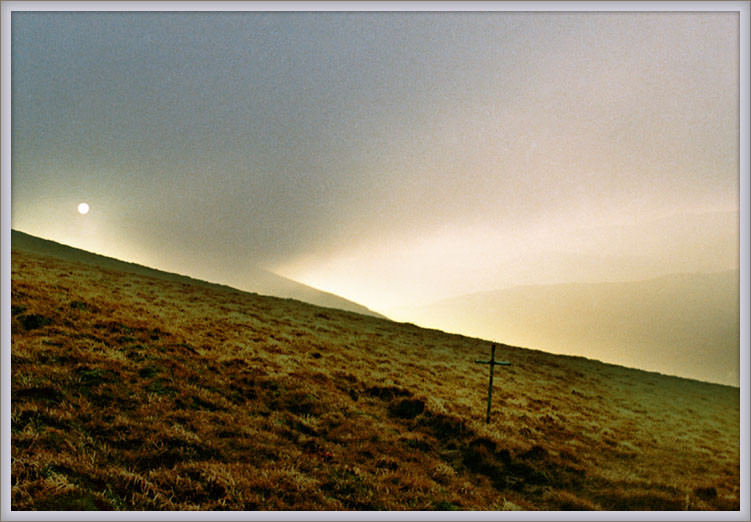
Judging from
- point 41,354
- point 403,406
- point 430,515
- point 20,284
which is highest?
point 20,284

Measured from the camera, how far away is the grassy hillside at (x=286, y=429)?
903 centimetres

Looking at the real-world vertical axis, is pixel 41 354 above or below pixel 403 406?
above

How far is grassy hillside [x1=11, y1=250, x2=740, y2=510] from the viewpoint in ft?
29.6

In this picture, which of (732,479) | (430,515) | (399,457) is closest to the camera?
(430,515)

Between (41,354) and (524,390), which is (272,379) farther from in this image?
(524,390)

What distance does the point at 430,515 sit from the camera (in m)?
7.76

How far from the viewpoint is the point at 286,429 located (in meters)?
13.5

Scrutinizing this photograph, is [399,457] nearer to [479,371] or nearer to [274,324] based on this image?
[479,371]

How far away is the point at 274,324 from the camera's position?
3338 cm

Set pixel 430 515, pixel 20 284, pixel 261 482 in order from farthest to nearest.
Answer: pixel 20 284, pixel 261 482, pixel 430 515

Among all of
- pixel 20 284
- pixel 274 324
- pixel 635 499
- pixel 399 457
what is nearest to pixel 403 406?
pixel 399 457

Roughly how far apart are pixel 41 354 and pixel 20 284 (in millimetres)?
12046

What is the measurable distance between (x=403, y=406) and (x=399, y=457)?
5500 millimetres

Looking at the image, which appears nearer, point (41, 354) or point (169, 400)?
point (169, 400)
